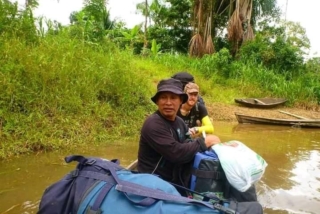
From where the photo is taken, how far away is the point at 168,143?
2127mm

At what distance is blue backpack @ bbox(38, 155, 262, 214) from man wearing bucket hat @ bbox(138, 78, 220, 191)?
493mm

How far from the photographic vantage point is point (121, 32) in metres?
16.4

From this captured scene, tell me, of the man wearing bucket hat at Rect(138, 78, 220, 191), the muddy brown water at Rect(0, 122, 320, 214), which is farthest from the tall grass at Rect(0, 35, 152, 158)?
the man wearing bucket hat at Rect(138, 78, 220, 191)

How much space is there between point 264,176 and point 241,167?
3527mm

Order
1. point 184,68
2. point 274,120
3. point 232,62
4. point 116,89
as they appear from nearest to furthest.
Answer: point 116,89
point 274,120
point 184,68
point 232,62

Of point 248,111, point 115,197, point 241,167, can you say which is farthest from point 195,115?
point 248,111

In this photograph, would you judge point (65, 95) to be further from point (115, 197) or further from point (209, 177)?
point (115, 197)

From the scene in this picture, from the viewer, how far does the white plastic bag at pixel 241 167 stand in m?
1.85

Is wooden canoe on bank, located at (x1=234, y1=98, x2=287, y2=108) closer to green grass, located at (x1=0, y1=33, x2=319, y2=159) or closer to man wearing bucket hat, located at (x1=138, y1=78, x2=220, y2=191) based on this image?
green grass, located at (x1=0, y1=33, x2=319, y2=159)

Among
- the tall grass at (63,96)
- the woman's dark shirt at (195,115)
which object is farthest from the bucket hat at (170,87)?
the tall grass at (63,96)

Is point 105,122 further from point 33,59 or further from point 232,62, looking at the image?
point 232,62

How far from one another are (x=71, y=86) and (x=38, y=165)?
1.88 metres

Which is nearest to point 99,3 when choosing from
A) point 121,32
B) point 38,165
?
point 121,32

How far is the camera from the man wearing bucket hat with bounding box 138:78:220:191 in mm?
2122
